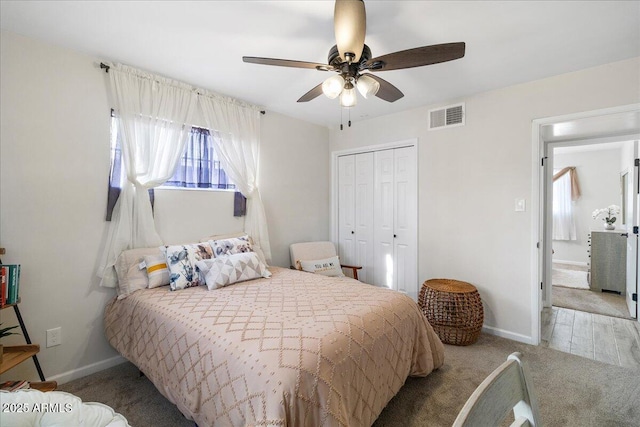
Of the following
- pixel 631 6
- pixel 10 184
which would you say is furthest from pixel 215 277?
pixel 631 6

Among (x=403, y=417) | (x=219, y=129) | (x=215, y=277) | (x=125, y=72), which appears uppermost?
(x=125, y=72)

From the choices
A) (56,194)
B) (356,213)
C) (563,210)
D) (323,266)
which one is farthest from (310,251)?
(563,210)

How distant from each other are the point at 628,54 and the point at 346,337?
2978 millimetres

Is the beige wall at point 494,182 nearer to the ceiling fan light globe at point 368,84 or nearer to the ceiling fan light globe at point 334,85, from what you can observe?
the ceiling fan light globe at point 368,84

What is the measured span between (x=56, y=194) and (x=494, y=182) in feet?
12.3

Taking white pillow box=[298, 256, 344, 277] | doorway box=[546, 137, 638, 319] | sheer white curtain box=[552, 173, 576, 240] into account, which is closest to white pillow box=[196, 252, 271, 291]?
white pillow box=[298, 256, 344, 277]

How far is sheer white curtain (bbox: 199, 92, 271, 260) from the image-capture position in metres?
2.94

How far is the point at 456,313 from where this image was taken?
2701 millimetres

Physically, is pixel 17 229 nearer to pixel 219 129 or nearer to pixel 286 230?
pixel 219 129

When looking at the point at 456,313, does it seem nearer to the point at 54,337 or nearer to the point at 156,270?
the point at 156,270

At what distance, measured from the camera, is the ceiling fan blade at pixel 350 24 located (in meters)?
1.36

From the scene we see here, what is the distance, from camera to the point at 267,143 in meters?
3.50

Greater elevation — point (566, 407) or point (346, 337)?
point (346, 337)

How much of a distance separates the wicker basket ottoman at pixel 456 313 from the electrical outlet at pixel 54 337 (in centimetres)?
304
